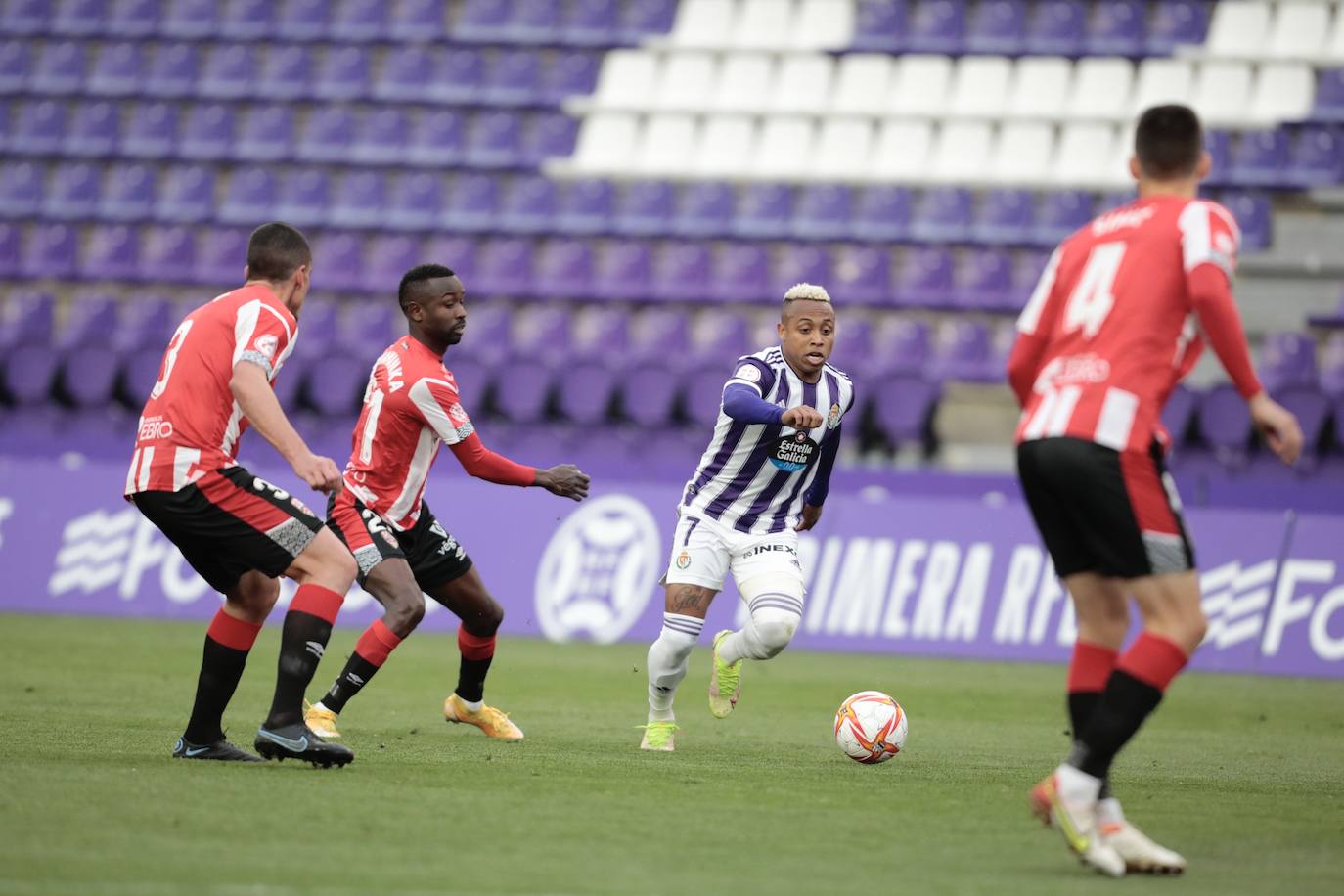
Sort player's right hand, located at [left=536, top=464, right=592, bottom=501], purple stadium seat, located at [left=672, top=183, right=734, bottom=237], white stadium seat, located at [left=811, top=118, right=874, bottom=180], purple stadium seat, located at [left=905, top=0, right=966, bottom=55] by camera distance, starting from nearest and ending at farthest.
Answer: player's right hand, located at [left=536, top=464, right=592, bottom=501] → purple stadium seat, located at [left=672, top=183, right=734, bottom=237] → white stadium seat, located at [left=811, top=118, right=874, bottom=180] → purple stadium seat, located at [left=905, top=0, right=966, bottom=55]

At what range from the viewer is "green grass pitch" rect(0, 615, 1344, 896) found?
17.1 ft

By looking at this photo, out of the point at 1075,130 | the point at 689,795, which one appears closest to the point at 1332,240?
the point at 1075,130

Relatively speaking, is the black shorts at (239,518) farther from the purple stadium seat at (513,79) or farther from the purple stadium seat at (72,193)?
the purple stadium seat at (72,193)

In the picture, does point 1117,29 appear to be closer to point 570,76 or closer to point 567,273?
point 570,76

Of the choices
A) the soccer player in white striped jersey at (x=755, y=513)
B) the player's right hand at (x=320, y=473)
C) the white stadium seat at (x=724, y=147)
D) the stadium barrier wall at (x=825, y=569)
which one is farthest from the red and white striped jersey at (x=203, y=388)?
the white stadium seat at (x=724, y=147)

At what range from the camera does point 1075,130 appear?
76.4 feet

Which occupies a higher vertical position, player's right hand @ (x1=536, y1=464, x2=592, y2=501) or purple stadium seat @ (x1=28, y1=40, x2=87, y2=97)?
purple stadium seat @ (x1=28, y1=40, x2=87, y2=97)

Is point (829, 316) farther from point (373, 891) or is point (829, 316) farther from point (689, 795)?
point (373, 891)

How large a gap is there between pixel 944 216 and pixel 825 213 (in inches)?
59.2

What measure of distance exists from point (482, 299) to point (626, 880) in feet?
→ 60.2

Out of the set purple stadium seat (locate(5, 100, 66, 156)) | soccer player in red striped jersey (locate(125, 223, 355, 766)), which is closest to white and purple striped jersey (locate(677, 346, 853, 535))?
soccer player in red striped jersey (locate(125, 223, 355, 766))

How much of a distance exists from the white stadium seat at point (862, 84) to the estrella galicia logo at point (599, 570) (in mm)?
9963

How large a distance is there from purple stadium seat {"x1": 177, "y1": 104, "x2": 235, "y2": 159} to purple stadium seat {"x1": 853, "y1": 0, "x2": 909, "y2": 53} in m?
8.88

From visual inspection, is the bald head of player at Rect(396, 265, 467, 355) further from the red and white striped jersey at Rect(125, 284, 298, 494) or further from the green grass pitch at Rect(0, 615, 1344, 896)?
the green grass pitch at Rect(0, 615, 1344, 896)
